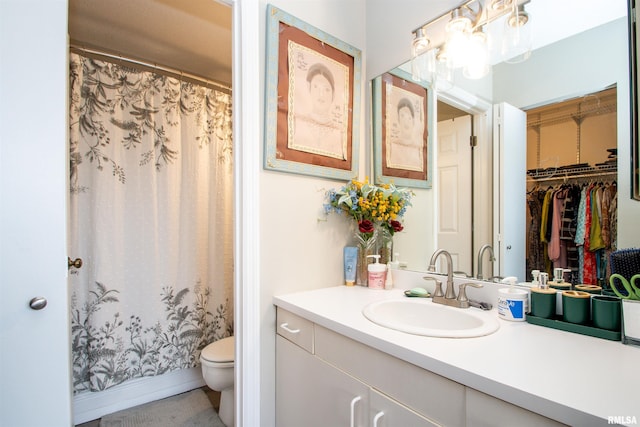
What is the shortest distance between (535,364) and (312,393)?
74 centimetres

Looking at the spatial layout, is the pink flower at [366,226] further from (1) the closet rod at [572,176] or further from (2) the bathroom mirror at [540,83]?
(1) the closet rod at [572,176]

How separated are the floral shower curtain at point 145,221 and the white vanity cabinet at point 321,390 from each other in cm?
113

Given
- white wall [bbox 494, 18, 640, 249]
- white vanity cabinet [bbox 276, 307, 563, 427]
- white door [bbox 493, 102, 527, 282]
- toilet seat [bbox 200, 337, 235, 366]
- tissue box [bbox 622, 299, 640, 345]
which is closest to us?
white vanity cabinet [bbox 276, 307, 563, 427]

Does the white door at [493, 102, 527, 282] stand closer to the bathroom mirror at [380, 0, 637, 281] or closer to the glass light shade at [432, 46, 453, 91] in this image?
the bathroom mirror at [380, 0, 637, 281]

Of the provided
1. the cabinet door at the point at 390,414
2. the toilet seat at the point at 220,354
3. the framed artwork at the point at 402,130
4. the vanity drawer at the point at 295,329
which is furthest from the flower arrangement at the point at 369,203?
the toilet seat at the point at 220,354

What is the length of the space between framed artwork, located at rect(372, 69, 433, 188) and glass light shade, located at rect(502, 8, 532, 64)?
1.13 feet

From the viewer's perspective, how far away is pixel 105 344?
182cm

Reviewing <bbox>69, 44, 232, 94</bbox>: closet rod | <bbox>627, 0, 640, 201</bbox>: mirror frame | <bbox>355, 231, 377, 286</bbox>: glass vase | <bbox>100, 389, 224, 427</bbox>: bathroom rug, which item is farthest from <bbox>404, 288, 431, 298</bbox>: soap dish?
<bbox>69, 44, 232, 94</bbox>: closet rod

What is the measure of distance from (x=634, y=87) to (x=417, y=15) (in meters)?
0.93

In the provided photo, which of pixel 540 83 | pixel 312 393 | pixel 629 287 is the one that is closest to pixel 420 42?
pixel 540 83

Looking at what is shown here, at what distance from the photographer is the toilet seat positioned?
5.47 feet

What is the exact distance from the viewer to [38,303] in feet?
2.83

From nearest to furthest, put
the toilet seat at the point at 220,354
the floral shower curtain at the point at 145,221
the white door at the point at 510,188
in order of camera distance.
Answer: the white door at the point at 510,188, the toilet seat at the point at 220,354, the floral shower curtain at the point at 145,221

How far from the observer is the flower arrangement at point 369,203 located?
4.77 ft
